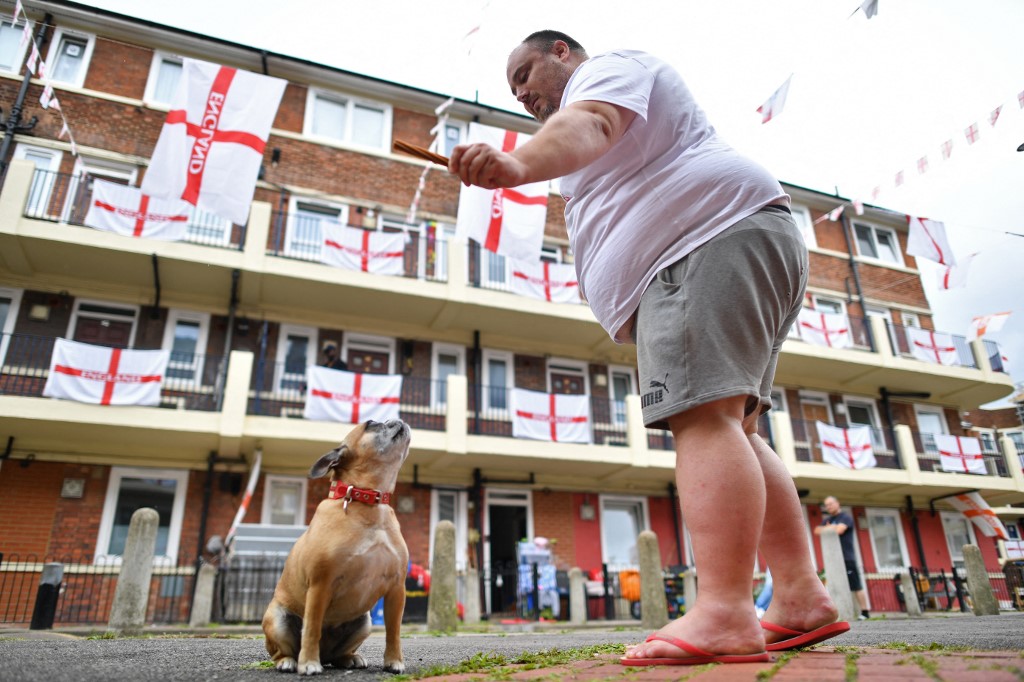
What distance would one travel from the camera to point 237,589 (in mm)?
10836

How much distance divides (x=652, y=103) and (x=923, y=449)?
75.1ft

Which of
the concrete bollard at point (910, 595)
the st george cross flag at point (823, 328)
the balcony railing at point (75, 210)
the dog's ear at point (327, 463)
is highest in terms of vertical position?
the balcony railing at point (75, 210)

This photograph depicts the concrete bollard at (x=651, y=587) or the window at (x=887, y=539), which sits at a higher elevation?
the window at (x=887, y=539)

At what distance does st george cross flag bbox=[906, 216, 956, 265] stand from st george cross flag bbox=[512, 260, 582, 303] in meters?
8.16

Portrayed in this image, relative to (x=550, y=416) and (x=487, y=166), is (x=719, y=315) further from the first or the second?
(x=550, y=416)

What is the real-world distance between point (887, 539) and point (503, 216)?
15870mm

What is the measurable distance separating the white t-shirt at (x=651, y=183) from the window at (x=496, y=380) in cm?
1405

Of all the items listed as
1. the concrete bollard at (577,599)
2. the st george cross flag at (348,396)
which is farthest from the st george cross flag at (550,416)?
the concrete bollard at (577,599)

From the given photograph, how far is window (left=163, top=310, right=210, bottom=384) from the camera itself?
1380 centimetres

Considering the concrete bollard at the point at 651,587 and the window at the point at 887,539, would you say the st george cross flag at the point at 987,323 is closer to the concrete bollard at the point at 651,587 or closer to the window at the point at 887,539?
the window at the point at 887,539

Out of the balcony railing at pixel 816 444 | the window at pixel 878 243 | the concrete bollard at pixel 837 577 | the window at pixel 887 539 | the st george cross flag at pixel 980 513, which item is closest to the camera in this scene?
the concrete bollard at pixel 837 577

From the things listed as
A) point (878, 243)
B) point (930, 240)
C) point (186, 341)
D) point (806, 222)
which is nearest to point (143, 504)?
point (186, 341)

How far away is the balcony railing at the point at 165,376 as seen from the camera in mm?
12547

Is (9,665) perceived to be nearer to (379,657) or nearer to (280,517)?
(379,657)
